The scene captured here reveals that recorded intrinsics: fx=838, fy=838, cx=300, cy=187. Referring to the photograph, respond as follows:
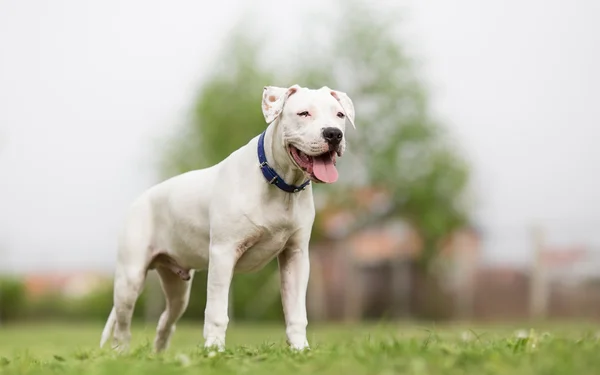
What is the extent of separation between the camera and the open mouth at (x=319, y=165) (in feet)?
17.1

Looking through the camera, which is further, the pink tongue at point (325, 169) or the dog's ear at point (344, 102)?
the dog's ear at point (344, 102)

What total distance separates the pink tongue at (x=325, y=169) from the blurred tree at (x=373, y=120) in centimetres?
1677

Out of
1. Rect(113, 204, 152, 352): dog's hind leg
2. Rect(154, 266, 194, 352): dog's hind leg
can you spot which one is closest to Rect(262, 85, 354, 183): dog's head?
Rect(113, 204, 152, 352): dog's hind leg

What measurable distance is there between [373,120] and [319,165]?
17.4 m

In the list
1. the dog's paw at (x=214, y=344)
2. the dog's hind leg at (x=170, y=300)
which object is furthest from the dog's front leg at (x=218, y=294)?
the dog's hind leg at (x=170, y=300)

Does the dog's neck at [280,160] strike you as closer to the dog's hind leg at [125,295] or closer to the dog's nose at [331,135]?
the dog's nose at [331,135]

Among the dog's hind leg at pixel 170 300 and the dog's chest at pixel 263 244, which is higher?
the dog's chest at pixel 263 244

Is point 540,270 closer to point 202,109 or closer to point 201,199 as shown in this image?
point 202,109

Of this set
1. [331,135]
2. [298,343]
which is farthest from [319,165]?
[298,343]

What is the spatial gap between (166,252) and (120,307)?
1.98ft

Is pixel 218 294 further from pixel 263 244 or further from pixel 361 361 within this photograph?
pixel 361 361

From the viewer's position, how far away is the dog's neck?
18.0 feet

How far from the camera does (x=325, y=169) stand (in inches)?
206

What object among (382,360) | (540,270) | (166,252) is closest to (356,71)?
(540,270)
